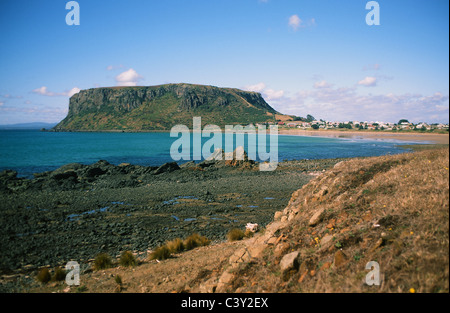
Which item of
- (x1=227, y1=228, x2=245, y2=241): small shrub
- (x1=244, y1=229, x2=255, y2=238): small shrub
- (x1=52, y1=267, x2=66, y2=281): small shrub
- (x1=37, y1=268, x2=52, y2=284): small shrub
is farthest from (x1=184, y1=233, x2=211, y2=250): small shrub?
(x1=37, y1=268, x2=52, y2=284): small shrub

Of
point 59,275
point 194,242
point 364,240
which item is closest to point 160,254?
point 194,242

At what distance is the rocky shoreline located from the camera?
38.7ft

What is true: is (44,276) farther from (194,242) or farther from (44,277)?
(194,242)

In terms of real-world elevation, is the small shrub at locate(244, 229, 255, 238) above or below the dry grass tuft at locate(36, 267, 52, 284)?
above

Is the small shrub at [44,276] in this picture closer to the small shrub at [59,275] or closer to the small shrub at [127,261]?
the small shrub at [59,275]

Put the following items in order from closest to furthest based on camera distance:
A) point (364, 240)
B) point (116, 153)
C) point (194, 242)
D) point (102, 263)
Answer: point (364, 240), point (102, 263), point (194, 242), point (116, 153)

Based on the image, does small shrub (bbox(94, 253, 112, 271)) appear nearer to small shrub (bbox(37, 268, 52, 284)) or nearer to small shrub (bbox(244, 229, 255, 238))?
small shrub (bbox(37, 268, 52, 284))

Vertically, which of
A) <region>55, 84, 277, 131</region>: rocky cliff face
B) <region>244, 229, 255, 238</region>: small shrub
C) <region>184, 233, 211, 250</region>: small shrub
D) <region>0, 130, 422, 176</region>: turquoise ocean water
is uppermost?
<region>55, 84, 277, 131</region>: rocky cliff face

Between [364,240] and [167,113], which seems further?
[167,113]

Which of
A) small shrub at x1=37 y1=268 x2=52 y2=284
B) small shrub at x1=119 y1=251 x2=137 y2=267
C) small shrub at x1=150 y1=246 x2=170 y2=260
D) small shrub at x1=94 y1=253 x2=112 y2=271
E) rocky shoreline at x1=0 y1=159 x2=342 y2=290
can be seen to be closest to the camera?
small shrub at x1=37 y1=268 x2=52 y2=284

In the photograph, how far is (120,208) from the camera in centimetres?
1772

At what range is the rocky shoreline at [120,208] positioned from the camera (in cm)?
1180

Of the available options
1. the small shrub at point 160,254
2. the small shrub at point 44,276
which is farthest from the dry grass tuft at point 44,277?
the small shrub at point 160,254
